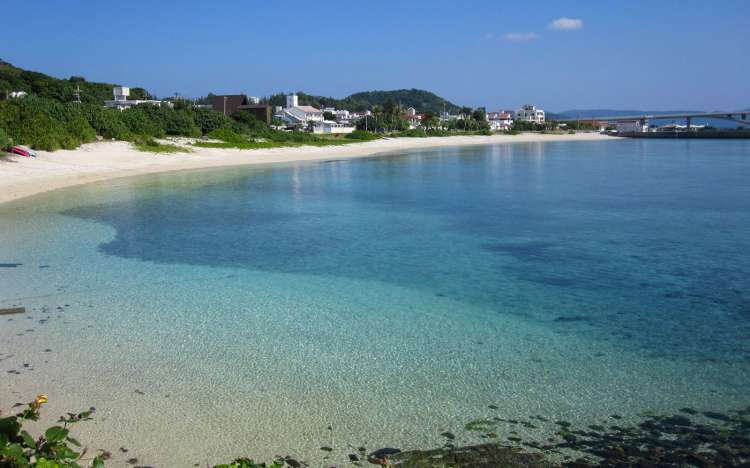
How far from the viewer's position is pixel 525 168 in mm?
44750

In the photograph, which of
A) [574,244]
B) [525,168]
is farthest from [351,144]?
[574,244]

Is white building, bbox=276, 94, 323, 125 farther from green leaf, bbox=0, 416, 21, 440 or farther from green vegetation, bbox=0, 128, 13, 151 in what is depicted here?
green leaf, bbox=0, 416, 21, 440

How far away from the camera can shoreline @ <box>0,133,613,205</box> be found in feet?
84.9

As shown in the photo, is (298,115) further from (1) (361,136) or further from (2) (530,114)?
(2) (530,114)

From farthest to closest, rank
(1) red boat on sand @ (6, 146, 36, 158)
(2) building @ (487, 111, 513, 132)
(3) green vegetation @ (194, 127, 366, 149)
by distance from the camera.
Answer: (2) building @ (487, 111, 513, 132)
(3) green vegetation @ (194, 127, 366, 149)
(1) red boat on sand @ (6, 146, 36, 158)

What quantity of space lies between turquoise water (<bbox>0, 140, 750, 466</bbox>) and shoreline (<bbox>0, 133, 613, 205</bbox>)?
246 inches

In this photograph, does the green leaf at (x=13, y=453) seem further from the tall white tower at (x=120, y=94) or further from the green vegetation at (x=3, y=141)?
the tall white tower at (x=120, y=94)

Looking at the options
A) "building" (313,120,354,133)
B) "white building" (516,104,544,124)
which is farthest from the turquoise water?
"white building" (516,104,544,124)

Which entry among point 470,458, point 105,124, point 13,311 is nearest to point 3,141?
point 105,124

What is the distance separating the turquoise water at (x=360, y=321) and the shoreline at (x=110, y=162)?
6257 mm

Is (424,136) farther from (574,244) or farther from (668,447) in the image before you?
(668,447)

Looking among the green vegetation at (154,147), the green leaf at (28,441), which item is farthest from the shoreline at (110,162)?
the green leaf at (28,441)

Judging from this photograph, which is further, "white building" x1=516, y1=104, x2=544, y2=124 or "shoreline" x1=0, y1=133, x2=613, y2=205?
"white building" x1=516, y1=104, x2=544, y2=124

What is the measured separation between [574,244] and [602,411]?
9641mm
